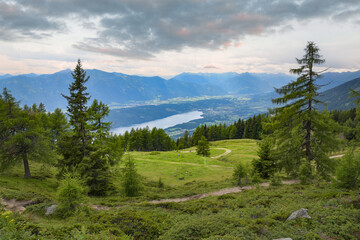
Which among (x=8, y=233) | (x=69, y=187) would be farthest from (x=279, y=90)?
(x=8, y=233)

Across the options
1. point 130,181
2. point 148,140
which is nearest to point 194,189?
point 130,181

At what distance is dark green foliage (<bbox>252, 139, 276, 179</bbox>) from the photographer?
75.2 ft

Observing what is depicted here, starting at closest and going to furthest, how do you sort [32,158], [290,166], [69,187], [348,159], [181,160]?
[69,187] → [348,159] → [290,166] → [32,158] → [181,160]

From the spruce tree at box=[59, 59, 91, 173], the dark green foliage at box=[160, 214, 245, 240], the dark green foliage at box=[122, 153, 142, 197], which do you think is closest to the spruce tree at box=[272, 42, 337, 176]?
the dark green foliage at box=[160, 214, 245, 240]

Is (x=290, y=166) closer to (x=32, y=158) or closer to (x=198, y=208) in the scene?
(x=198, y=208)

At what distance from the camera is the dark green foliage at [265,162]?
2291cm

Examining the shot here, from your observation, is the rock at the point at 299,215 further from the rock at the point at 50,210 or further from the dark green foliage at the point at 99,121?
the dark green foliage at the point at 99,121

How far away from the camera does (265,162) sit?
23.3 metres

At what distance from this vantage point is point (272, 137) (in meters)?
21.6

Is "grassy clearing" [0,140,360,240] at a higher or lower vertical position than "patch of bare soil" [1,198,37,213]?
higher

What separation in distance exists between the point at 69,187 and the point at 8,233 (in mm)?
6762

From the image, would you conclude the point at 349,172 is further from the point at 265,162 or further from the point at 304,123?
the point at 265,162

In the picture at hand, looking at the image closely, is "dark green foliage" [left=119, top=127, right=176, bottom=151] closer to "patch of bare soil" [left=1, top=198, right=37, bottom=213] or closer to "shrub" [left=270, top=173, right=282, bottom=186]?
"patch of bare soil" [left=1, top=198, right=37, bottom=213]

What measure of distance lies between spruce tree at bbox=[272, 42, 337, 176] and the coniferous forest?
103 millimetres
